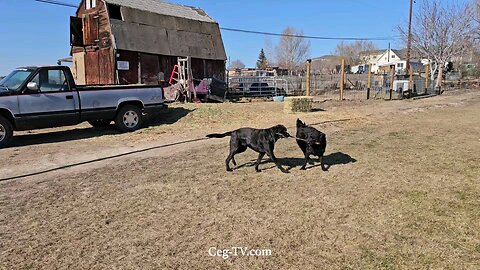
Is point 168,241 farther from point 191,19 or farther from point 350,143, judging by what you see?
point 191,19

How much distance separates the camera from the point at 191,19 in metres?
23.8

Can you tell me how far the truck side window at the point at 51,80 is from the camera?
332 inches

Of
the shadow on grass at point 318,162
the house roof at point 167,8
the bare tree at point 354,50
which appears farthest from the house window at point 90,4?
the bare tree at point 354,50

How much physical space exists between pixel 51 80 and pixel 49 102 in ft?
1.91

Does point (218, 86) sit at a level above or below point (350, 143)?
above

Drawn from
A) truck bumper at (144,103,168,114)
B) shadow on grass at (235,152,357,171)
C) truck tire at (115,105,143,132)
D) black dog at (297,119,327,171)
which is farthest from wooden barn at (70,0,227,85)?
black dog at (297,119,327,171)

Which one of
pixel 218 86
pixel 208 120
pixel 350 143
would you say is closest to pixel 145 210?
pixel 350 143

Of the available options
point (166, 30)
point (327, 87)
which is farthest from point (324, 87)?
point (166, 30)

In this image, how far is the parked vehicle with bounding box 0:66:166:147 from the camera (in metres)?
8.09

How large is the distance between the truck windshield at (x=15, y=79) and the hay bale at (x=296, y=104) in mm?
8714

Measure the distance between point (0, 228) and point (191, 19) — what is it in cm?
2198

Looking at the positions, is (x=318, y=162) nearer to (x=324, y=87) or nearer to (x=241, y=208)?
(x=241, y=208)

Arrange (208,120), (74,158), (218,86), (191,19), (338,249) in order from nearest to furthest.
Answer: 1. (338,249)
2. (74,158)
3. (208,120)
4. (218,86)
5. (191,19)

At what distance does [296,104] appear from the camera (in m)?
13.7
